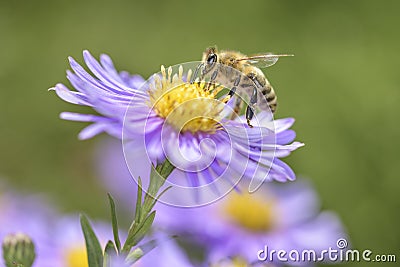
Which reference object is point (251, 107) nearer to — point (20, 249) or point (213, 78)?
point (213, 78)

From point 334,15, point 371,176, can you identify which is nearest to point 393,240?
point 371,176

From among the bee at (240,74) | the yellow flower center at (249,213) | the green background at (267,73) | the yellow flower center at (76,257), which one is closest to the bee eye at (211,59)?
the bee at (240,74)

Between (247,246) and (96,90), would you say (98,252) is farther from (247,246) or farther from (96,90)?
(247,246)

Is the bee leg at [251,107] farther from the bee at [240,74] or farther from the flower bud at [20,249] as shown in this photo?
the flower bud at [20,249]

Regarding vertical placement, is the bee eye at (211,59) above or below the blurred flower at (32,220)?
above

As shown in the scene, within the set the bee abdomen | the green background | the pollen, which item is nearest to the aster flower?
the pollen

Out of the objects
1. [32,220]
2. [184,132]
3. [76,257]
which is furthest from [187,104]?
[32,220]

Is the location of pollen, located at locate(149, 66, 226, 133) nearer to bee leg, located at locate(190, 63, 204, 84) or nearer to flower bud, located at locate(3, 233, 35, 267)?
bee leg, located at locate(190, 63, 204, 84)
